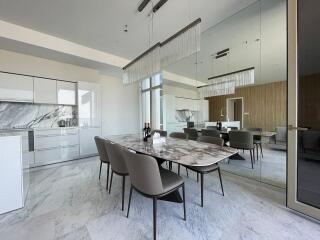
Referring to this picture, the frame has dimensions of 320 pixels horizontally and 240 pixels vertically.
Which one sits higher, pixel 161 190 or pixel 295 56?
pixel 295 56

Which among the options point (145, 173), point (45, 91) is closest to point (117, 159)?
point (145, 173)

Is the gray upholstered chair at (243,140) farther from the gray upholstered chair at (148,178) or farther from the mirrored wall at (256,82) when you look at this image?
the gray upholstered chair at (148,178)

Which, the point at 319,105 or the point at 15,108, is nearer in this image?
the point at 319,105

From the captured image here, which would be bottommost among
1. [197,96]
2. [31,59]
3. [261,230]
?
[261,230]

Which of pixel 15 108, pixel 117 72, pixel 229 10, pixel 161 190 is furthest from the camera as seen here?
pixel 117 72

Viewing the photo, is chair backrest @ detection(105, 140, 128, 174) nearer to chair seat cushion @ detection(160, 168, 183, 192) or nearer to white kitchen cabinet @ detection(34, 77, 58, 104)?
chair seat cushion @ detection(160, 168, 183, 192)

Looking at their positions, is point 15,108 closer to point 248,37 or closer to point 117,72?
point 117,72

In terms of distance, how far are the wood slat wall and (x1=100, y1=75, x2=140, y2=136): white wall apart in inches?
145

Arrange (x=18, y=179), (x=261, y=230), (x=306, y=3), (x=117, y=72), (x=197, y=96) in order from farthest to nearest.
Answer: (x=117, y=72), (x=197, y=96), (x=18, y=179), (x=306, y=3), (x=261, y=230)

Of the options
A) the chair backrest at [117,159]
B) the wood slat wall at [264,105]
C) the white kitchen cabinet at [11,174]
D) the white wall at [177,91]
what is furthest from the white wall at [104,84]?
the wood slat wall at [264,105]

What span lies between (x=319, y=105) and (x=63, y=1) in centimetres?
372

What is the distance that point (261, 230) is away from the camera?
1.49 metres

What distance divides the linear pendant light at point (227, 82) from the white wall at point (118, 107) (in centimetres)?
272

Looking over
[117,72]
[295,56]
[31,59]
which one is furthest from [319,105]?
[31,59]
